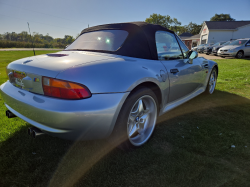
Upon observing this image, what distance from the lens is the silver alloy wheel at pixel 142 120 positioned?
2157 mm

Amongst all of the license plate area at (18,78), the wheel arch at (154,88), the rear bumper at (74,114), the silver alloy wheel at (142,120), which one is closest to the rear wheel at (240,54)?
the wheel arch at (154,88)

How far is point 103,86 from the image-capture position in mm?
1610

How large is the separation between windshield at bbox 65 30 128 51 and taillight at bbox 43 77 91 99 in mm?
888

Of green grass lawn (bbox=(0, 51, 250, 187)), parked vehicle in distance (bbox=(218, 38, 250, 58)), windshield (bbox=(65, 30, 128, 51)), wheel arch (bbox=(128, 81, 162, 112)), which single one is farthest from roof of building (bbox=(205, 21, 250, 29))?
wheel arch (bbox=(128, 81, 162, 112))

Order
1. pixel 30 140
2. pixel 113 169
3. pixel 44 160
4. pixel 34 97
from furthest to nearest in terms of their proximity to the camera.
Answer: pixel 30 140 → pixel 44 160 → pixel 113 169 → pixel 34 97

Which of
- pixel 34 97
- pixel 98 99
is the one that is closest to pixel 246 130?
pixel 98 99

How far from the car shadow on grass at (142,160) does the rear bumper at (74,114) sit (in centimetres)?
42

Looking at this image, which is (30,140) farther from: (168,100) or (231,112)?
(231,112)

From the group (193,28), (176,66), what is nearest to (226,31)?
(176,66)

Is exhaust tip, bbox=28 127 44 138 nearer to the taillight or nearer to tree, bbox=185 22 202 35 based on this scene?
the taillight

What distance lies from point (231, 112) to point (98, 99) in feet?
9.45

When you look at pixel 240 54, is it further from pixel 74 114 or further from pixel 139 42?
pixel 74 114

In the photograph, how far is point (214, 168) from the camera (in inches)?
72.7

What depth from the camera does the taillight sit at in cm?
153
